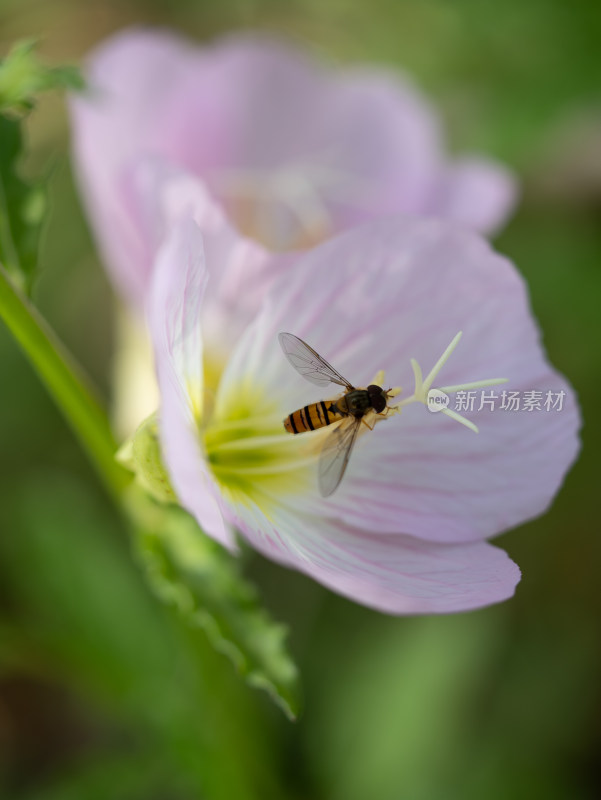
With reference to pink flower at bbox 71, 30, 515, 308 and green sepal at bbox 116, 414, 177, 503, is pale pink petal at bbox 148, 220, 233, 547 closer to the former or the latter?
green sepal at bbox 116, 414, 177, 503

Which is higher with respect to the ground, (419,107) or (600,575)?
(419,107)

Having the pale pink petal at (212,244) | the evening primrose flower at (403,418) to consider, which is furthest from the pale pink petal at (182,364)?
the pale pink petal at (212,244)

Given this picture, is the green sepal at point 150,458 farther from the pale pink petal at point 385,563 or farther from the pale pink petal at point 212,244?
the pale pink petal at point 212,244

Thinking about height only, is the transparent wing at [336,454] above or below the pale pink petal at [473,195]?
below

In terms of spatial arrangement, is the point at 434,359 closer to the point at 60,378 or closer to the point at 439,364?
the point at 439,364

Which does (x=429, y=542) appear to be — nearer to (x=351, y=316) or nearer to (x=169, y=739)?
(x=351, y=316)

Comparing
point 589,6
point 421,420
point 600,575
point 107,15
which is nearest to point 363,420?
point 421,420

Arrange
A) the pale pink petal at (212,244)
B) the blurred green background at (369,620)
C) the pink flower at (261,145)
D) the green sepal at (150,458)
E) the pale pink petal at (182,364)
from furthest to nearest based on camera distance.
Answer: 1. the blurred green background at (369,620)
2. the pink flower at (261,145)
3. the pale pink petal at (212,244)
4. the green sepal at (150,458)
5. the pale pink petal at (182,364)
